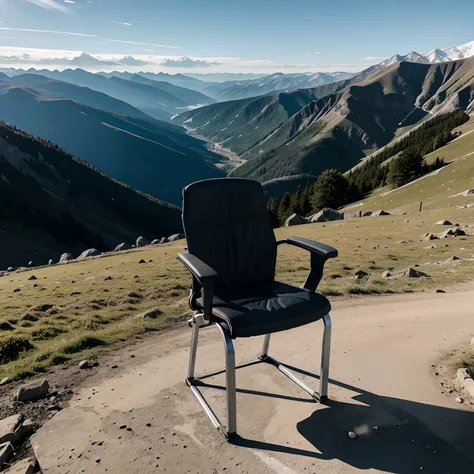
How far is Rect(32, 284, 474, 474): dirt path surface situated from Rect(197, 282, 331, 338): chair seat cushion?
4.38 feet

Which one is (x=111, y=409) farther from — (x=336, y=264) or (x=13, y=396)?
(x=336, y=264)

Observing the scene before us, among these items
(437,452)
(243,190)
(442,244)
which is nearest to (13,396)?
(243,190)

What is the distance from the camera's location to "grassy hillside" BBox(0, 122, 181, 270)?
389 feet

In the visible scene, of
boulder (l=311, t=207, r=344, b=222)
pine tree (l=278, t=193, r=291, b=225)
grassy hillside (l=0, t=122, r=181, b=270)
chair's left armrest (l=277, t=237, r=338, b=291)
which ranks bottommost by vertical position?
grassy hillside (l=0, t=122, r=181, b=270)

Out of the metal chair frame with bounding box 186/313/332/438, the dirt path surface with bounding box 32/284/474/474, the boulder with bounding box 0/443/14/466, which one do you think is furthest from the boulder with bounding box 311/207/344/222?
the boulder with bounding box 0/443/14/466

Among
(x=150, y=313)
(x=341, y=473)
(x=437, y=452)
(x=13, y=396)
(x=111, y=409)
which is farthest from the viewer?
(x=150, y=313)

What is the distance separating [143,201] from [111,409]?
570 feet

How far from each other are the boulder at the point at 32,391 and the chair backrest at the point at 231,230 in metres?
2.94

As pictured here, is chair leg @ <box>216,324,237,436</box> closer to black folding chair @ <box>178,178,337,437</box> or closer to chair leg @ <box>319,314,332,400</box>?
black folding chair @ <box>178,178,337,437</box>

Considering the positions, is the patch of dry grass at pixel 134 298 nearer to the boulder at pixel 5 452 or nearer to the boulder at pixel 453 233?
the boulder at pixel 453 233

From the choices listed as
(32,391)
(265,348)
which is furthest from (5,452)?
(265,348)

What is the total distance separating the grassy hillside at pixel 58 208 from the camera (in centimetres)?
11854

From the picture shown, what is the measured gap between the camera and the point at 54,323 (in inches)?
371

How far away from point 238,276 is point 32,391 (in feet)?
11.3
